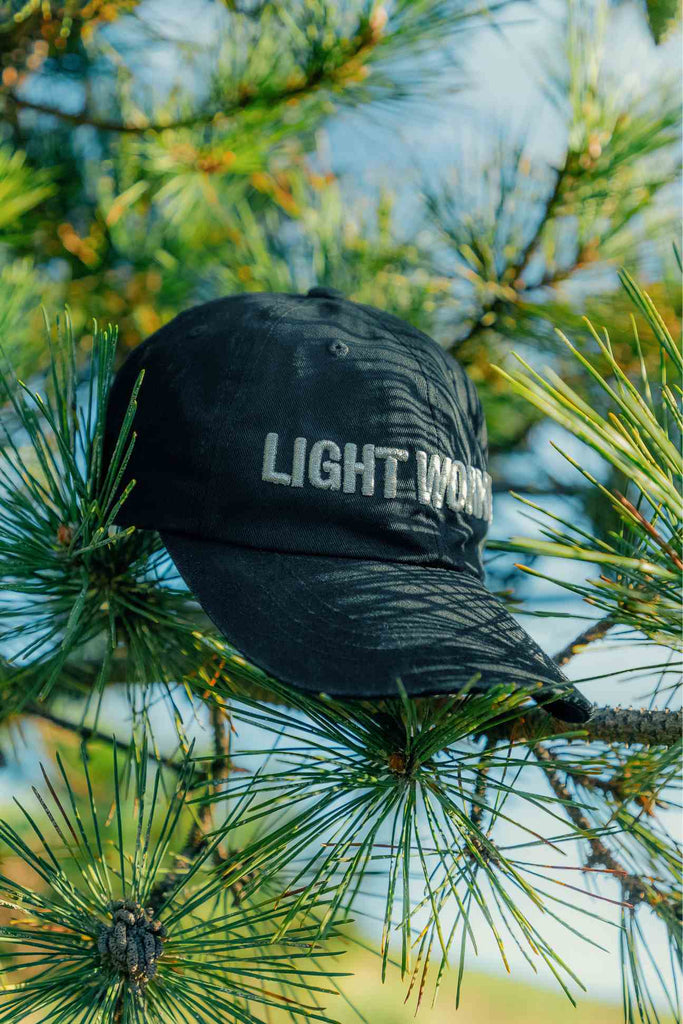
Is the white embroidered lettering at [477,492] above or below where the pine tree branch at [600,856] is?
above

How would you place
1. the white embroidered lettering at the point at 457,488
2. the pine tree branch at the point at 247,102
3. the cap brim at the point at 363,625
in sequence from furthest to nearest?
the pine tree branch at the point at 247,102
the white embroidered lettering at the point at 457,488
the cap brim at the point at 363,625

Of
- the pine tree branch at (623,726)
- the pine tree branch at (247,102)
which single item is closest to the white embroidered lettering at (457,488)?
the pine tree branch at (623,726)

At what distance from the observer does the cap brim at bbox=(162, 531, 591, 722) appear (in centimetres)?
36

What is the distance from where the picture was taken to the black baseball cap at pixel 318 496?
391 millimetres

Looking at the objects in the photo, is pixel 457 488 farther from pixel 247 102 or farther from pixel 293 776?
pixel 247 102

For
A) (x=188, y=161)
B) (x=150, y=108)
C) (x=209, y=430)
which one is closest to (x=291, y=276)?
(x=188, y=161)

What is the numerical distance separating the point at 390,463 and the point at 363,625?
0.10m

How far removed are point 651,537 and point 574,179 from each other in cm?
48

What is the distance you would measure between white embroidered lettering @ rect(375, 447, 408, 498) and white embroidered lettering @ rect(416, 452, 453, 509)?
0.03 ft

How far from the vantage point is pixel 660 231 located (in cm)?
78

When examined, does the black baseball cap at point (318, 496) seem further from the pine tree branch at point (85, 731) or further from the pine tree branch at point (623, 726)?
the pine tree branch at point (85, 731)

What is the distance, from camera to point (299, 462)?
0.44 metres

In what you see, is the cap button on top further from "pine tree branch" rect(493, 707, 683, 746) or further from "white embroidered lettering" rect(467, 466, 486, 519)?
"pine tree branch" rect(493, 707, 683, 746)

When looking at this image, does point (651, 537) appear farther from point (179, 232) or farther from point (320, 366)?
point (179, 232)
